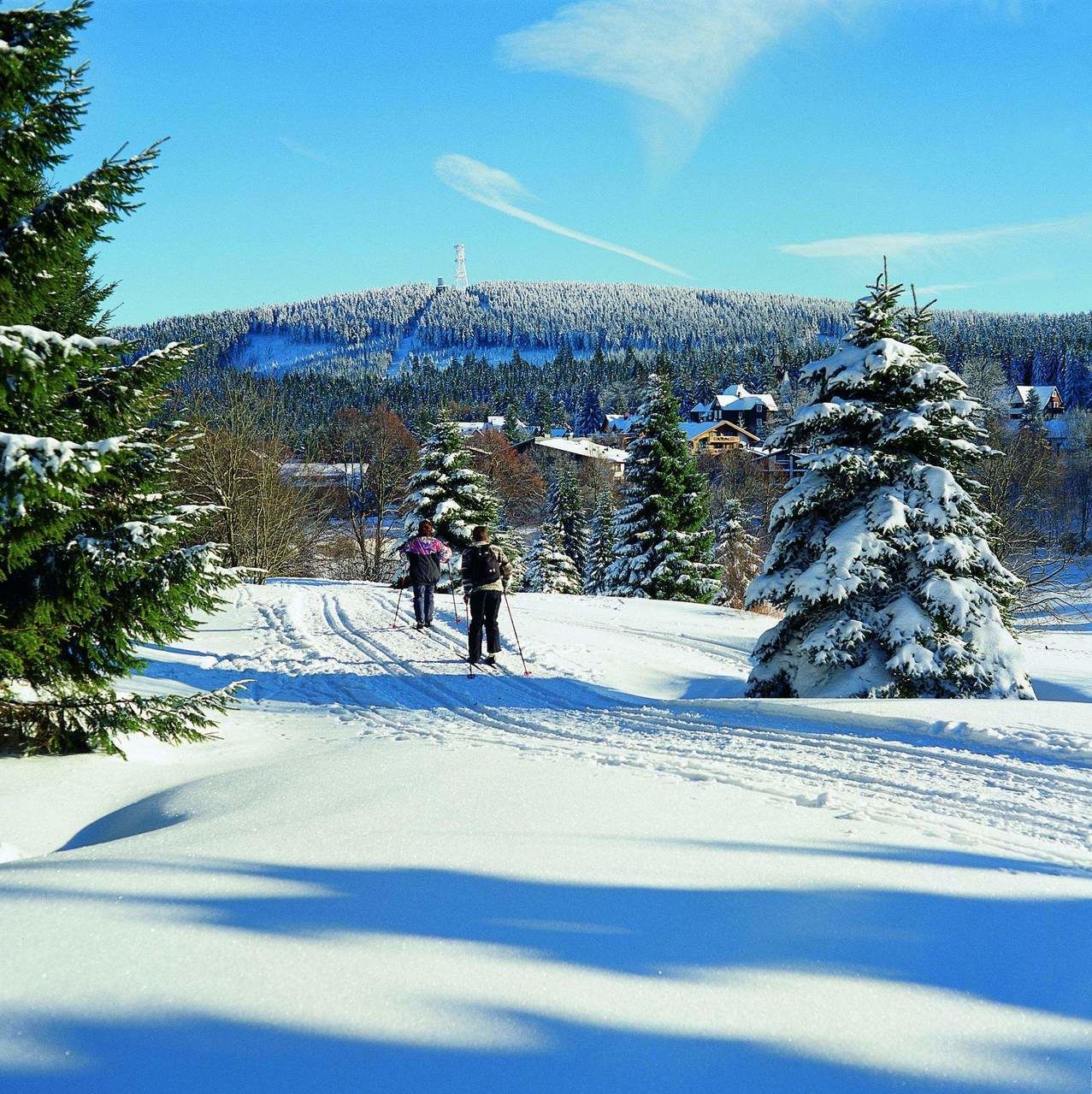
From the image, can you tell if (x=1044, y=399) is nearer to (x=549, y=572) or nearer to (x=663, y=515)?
(x=549, y=572)

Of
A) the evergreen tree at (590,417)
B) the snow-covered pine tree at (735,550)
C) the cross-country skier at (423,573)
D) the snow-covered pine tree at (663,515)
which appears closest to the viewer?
the cross-country skier at (423,573)

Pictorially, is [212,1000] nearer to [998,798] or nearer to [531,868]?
[531,868]

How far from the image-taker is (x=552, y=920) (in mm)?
2652

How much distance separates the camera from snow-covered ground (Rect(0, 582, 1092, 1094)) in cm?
196

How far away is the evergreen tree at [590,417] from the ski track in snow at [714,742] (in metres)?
130

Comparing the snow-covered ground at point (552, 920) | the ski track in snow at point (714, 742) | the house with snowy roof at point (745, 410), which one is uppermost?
the house with snowy roof at point (745, 410)

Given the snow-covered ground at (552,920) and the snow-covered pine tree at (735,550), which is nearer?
the snow-covered ground at (552,920)

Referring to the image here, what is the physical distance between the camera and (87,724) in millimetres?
5898

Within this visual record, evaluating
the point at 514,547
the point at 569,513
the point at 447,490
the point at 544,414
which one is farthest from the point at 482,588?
the point at 544,414

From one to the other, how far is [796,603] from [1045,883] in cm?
742

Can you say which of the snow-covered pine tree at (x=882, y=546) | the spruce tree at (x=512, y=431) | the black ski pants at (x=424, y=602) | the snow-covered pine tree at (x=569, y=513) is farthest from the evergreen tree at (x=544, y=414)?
the snow-covered pine tree at (x=882, y=546)

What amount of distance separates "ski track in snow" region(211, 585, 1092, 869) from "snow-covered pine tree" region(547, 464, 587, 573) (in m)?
35.1

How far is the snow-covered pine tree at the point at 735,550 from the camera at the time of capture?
35062 mm

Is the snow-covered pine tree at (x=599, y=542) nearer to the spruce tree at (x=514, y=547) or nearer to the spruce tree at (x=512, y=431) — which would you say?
the spruce tree at (x=514, y=547)
